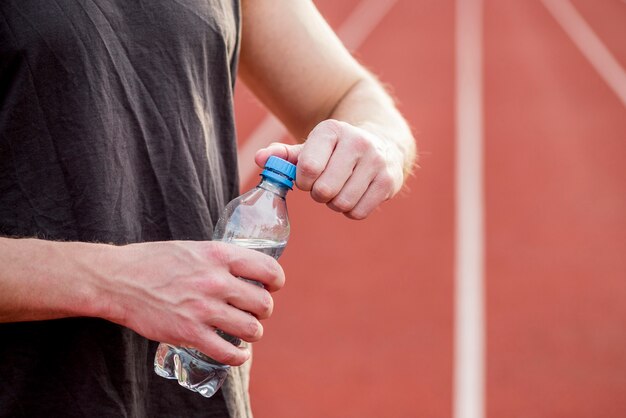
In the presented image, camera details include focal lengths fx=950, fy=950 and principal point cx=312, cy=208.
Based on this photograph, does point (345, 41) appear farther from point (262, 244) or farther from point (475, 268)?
point (262, 244)

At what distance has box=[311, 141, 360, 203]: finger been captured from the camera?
5.91ft

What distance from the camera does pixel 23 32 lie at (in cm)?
171

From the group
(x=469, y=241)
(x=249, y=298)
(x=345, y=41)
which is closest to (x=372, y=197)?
(x=249, y=298)

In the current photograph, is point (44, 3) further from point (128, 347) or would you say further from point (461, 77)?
point (461, 77)

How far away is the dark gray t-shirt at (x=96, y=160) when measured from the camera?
173cm

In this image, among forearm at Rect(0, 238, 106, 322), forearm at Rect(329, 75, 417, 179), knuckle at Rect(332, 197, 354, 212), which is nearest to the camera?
forearm at Rect(0, 238, 106, 322)

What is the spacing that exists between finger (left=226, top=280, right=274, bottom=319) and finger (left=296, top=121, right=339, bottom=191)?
0.81 ft

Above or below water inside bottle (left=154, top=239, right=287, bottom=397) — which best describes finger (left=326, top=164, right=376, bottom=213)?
above

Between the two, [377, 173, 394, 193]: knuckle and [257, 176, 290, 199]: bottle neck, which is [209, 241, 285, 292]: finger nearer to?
[257, 176, 290, 199]: bottle neck

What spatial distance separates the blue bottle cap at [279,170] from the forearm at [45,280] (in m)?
0.37

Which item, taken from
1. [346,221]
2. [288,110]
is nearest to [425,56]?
[346,221]

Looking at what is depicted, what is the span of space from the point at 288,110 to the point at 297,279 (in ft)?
21.2

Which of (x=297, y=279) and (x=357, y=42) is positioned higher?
(x=357, y=42)

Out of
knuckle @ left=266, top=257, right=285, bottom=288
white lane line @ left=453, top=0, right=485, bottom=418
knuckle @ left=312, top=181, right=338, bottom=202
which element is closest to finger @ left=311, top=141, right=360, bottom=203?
knuckle @ left=312, top=181, right=338, bottom=202
